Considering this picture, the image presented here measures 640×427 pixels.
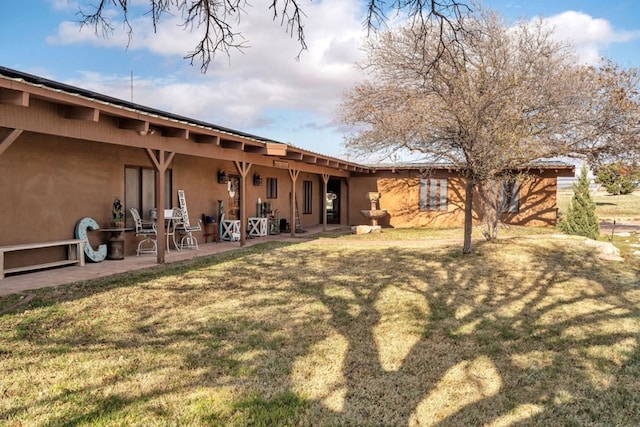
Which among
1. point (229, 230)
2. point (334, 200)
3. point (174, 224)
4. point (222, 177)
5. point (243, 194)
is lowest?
point (229, 230)

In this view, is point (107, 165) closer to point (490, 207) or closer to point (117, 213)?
point (117, 213)

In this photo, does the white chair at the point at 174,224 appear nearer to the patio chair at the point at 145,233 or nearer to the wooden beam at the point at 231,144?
the patio chair at the point at 145,233

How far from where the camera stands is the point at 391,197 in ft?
Result: 59.0

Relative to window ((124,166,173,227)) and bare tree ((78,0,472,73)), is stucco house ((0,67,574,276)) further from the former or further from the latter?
bare tree ((78,0,472,73))

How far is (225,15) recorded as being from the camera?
3.22 metres

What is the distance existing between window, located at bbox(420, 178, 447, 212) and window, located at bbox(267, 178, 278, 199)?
234 inches

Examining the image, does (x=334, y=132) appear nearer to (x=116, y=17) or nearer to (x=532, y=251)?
(x=532, y=251)

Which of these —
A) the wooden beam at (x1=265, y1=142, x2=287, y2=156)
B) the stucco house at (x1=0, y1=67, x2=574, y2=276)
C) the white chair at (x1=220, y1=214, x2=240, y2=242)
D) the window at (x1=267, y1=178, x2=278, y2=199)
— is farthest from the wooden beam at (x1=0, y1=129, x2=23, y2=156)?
the window at (x1=267, y1=178, x2=278, y2=199)

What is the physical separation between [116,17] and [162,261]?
5.42m

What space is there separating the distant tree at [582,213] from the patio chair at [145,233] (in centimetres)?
1191

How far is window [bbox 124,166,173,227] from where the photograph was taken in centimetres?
883

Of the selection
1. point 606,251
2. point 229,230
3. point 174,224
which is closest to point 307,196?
point 229,230

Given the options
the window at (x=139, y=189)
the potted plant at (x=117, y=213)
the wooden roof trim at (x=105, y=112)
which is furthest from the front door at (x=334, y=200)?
the potted plant at (x=117, y=213)

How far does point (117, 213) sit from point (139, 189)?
0.98 m
